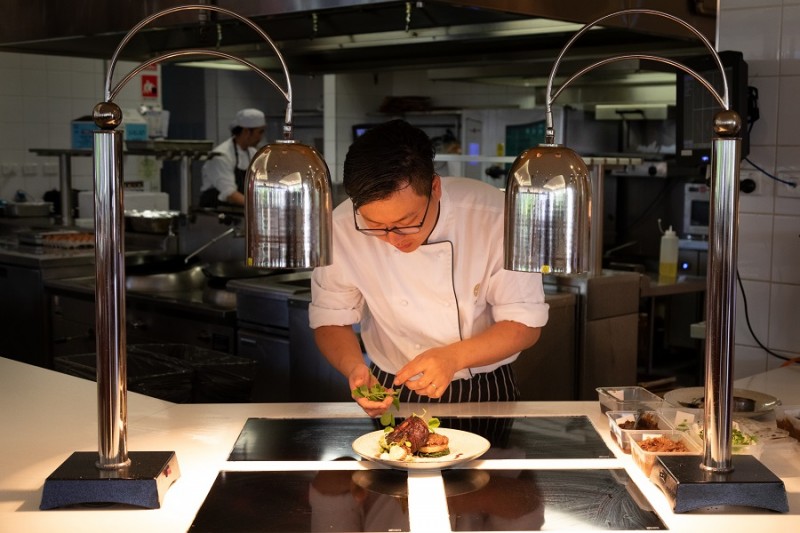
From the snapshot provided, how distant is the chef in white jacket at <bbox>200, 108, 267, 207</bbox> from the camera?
7.24m

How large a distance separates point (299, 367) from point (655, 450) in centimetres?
252

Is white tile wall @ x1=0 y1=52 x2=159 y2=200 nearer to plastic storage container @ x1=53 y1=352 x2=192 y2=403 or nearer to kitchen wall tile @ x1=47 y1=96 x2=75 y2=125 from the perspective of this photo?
kitchen wall tile @ x1=47 y1=96 x2=75 y2=125

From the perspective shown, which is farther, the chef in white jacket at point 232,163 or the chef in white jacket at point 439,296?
the chef in white jacket at point 232,163

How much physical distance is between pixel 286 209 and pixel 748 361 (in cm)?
238

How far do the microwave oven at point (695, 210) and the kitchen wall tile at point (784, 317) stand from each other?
318 cm

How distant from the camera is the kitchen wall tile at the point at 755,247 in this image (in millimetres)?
3533

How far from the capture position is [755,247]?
11.7 feet

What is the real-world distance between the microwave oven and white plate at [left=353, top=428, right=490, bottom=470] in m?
4.75

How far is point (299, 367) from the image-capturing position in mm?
4453

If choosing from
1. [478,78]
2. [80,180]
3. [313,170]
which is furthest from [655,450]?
[80,180]

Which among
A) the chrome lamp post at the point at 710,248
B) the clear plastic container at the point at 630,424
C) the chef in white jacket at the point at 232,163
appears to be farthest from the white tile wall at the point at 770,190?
the chef in white jacket at the point at 232,163

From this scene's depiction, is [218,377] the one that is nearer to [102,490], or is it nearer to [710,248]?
[102,490]

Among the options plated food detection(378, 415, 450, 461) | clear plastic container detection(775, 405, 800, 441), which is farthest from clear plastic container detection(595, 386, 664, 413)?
plated food detection(378, 415, 450, 461)

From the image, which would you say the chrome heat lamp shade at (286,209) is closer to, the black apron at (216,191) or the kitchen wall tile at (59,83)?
the black apron at (216,191)
